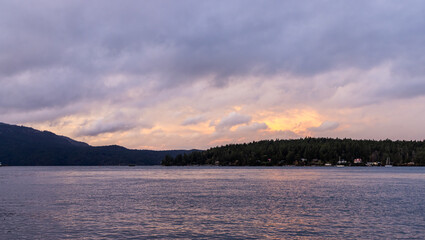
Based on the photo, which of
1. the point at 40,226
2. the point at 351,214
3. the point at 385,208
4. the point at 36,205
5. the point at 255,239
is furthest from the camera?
the point at 36,205

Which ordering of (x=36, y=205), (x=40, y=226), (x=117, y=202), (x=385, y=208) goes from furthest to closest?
(x=117, y=202)
(x=36, y=205)
(x=385, y=208)
(x=40, y=226)

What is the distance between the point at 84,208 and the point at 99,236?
23.7 metres

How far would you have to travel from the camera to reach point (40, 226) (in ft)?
155

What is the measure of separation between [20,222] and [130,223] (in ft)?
48.4

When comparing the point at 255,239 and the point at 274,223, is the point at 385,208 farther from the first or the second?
the point at 255,239

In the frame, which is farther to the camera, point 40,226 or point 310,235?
point 40,226

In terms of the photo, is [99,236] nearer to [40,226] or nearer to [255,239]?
[40,226]

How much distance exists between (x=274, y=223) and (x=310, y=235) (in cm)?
760

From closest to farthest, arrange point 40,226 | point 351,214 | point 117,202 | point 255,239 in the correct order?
point 255,239, point 40,226, point 351,214, point 117,202

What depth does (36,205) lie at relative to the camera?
67.4 meters

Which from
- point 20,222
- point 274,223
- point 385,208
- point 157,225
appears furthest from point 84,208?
point 385,208

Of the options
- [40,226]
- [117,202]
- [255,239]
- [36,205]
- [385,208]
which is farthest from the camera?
[117,202]

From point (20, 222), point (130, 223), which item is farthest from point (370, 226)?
point (20, 222)

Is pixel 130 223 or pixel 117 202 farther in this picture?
pixel 117 202
